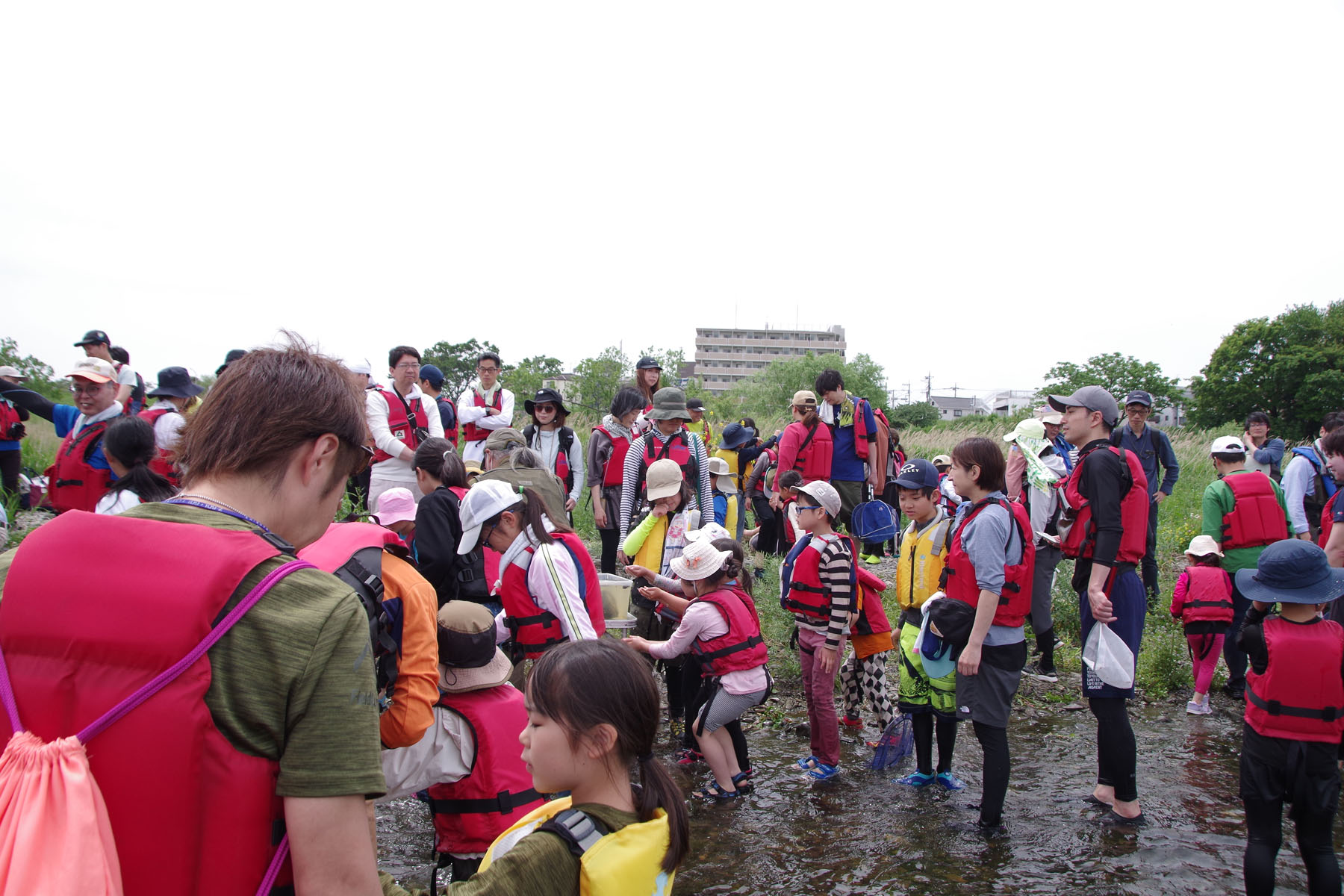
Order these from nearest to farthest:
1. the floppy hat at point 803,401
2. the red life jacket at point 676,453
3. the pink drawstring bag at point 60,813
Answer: the pink drawstring bag at point 60,813, the red life jacket at point 676,453, the floppy hat at point 803,401

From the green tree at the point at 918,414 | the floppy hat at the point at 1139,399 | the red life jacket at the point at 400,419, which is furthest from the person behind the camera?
A: the green tree at the point at 918,414

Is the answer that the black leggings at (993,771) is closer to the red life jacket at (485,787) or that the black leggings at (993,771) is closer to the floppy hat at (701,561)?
the floppy hat at (701,561)

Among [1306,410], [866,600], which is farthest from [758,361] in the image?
[866,600]

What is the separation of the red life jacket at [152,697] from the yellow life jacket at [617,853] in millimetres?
664

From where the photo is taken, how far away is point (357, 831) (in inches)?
49.0

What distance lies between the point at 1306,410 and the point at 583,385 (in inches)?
1610

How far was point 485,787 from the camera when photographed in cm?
277

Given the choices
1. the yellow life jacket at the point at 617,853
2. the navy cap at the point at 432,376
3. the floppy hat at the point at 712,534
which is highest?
the navy cap at the point at 432,376

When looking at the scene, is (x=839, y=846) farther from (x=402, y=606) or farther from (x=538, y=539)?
(x=402, y=606)

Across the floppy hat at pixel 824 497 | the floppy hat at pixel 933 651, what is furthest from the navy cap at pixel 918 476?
the floppy hat at pixel 933 651

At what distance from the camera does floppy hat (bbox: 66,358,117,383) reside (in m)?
5.29

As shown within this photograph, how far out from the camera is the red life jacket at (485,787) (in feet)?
9.08

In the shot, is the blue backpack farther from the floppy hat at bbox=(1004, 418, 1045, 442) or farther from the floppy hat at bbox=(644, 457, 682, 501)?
the floppy hat at bbox=(1004, 418, 1045, 442)

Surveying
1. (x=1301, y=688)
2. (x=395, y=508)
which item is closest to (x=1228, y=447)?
(x=1301, y=688)
